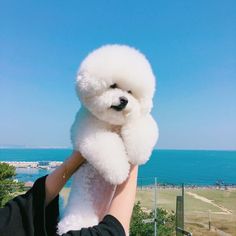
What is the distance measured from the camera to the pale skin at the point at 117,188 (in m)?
0.95

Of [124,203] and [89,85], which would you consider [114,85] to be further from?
[124,203]

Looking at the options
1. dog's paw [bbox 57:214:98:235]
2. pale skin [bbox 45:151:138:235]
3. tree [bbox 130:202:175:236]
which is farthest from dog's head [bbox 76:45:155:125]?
tree [bbox 130:202:175:236]

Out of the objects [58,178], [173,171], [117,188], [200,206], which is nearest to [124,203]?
[117,188]

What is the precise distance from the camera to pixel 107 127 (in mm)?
1131

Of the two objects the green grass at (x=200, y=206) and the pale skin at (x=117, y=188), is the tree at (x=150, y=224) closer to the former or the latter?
the green grass at (x=200, y=206)

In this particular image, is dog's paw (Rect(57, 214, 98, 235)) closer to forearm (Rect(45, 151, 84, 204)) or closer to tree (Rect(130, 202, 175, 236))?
forearm (Rect(45, 151, 84, 204))

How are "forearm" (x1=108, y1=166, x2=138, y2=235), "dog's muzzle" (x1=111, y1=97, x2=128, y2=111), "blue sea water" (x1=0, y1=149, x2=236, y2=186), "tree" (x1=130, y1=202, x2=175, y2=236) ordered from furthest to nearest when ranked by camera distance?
"tree" (x1=130, y1=202, x2=175, y2=236) < "blue sea water" (x1=0, y1=149, x2=236, y2=186) < "dog's muzzle" (x1=111, y1=97, x2=128, y2=111) < "forearm" (x1=108, y1=166, x2=138, y2=235)

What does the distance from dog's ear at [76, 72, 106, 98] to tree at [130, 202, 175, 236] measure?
9.22 ft

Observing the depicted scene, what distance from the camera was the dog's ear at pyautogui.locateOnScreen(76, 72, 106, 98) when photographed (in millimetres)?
1064

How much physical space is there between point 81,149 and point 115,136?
0.12 meters

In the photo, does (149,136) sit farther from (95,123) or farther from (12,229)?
(12,229)

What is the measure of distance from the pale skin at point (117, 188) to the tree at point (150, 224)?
2744 mm

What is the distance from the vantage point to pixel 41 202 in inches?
39.9

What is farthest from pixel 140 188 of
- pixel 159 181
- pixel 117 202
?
pixel 117 202
